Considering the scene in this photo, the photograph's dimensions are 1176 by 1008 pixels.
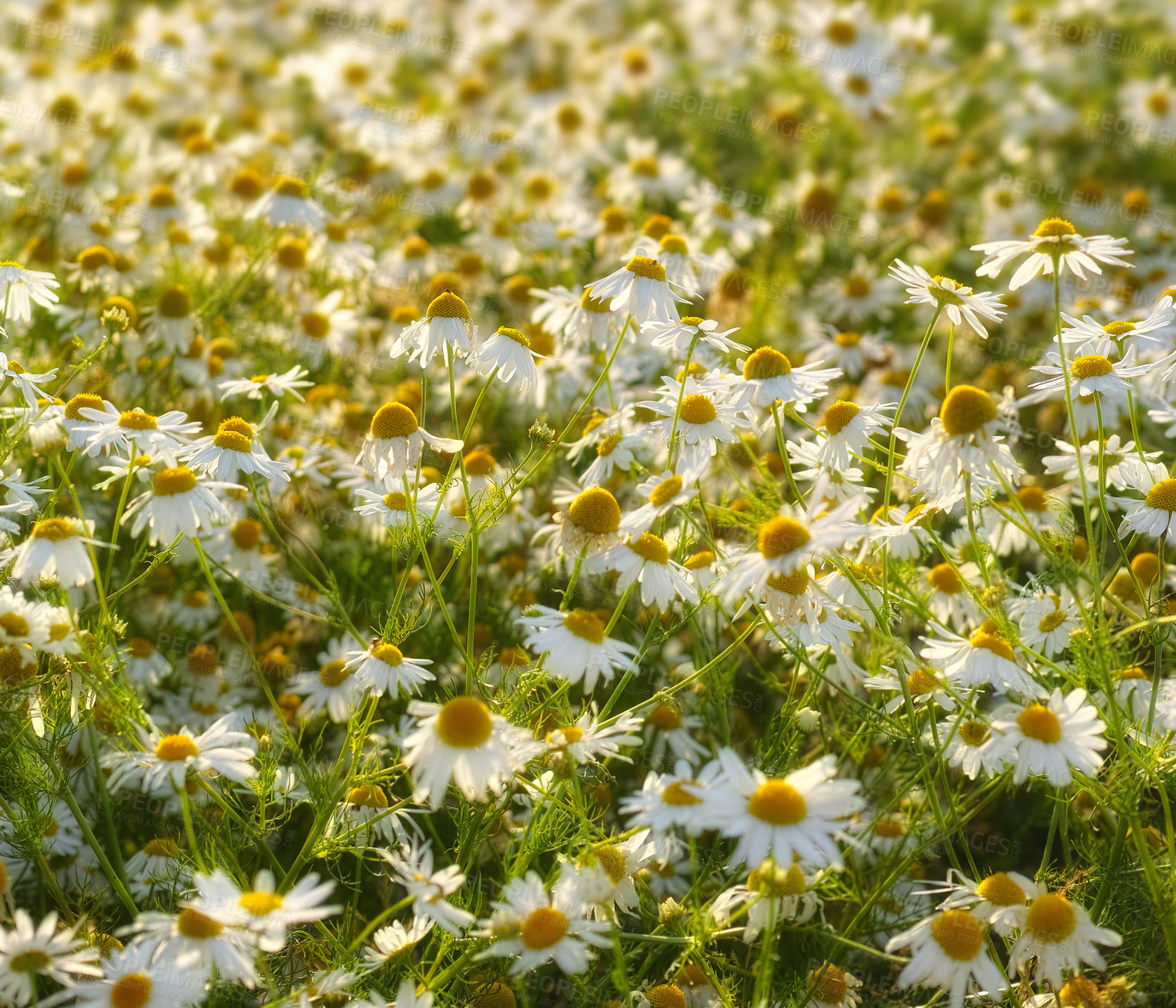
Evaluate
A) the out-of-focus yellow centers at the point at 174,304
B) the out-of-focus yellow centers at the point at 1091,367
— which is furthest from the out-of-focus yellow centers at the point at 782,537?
the out-of-focus yellow centers at the point at 174,304

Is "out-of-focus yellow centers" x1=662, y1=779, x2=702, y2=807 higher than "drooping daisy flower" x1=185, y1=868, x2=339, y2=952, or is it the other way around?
"out-of-focus yellow centers" x1=662, y1=779, x2=702, y2=807

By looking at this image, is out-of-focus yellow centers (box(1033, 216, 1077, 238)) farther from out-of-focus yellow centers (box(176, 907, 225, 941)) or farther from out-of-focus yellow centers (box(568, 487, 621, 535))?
out-of-focus yellow centers (box(176, 907, 225, 941))

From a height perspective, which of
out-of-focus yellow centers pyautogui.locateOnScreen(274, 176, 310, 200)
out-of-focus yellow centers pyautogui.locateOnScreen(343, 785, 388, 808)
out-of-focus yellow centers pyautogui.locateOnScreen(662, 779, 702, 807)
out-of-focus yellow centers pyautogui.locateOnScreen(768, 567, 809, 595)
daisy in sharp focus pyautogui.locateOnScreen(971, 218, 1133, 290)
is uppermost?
daisy in sharp focus pyautogui.locateOnScreen(971, 218, 1133, 290)

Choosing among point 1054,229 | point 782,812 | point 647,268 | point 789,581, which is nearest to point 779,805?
point 782,812

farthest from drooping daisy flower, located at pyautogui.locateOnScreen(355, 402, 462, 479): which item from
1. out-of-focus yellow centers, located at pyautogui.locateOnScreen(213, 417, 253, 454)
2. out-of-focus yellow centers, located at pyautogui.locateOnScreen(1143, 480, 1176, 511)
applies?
out-of-focus yellow centers, located at pyautogui.locateOnScreen(1143, 480, 1176, 511)

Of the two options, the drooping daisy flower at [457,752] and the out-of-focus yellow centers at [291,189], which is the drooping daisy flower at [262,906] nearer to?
the drooping daisy flower at [457,752]

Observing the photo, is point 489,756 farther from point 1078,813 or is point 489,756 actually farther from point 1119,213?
point 1119,213
